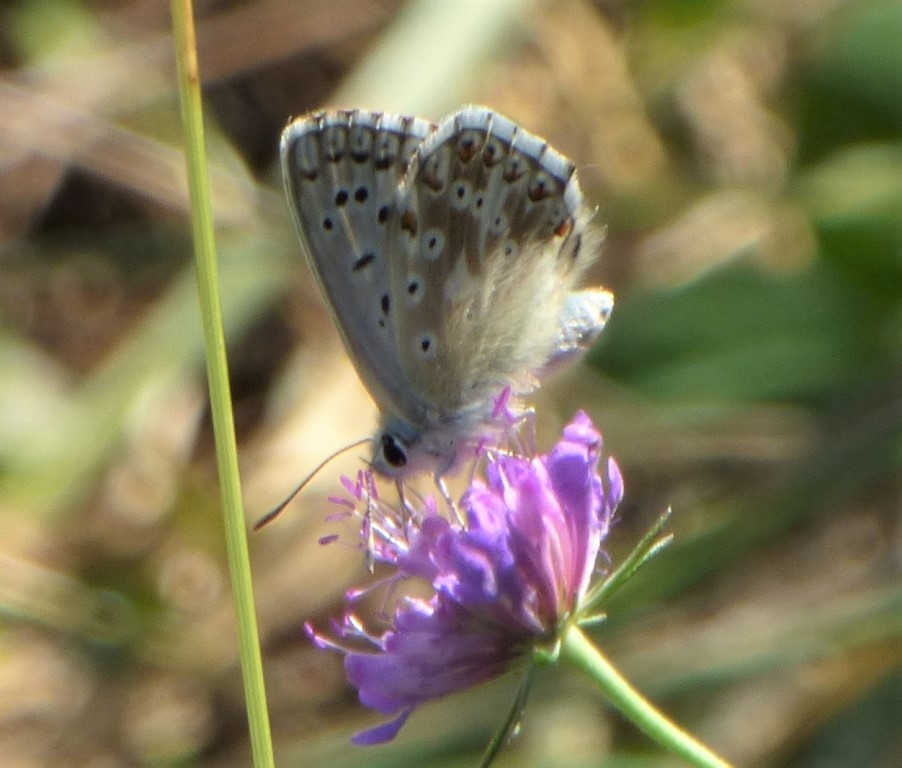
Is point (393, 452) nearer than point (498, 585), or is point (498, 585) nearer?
point (498, 585)

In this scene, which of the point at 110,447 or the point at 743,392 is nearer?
the point at 743,392

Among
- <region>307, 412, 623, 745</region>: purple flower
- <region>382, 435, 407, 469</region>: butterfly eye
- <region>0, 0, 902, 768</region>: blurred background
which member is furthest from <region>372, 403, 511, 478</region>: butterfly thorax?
<region>0, 0, 902, 768</region>: blurred background

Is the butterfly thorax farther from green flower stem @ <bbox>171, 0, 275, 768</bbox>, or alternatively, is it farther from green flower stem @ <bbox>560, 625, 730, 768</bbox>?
green flower stem @ <bbox>560, 625, 730, 768</bbox>

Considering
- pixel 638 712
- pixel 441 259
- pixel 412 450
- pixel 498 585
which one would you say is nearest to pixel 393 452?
pixel 412 450

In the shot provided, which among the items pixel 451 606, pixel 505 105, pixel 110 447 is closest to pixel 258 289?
pixel 110 447

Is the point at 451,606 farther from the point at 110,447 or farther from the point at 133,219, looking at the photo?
the point at 133,219

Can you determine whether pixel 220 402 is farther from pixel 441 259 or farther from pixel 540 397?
pixel 540 397
